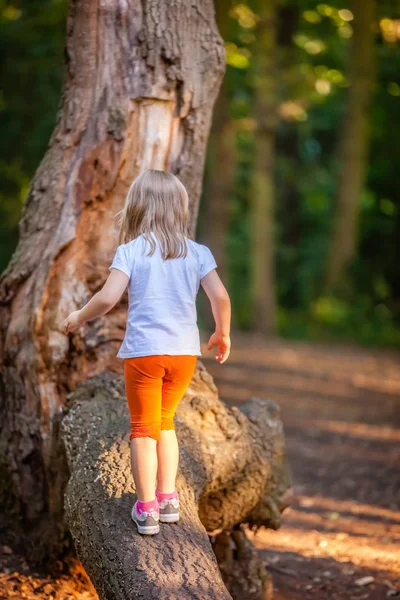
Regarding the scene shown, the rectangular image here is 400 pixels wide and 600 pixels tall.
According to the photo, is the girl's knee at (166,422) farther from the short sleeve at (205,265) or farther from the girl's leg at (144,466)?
the short sleeve at (205,265)

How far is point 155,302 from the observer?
11.9 feet

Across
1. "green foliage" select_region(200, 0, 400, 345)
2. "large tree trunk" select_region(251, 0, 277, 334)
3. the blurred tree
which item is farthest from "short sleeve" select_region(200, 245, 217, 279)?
"large tree trunk" select_region(251, 0, 277, 334)

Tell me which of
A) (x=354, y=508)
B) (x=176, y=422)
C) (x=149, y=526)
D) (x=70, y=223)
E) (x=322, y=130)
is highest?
(x=322, y=130)

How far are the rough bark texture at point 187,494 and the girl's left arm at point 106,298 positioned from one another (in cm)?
88

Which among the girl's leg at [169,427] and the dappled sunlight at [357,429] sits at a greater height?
the girl's leg at [169,427]

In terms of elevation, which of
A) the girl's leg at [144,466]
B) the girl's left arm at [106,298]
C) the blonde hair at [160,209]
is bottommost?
the girl's leg at [144,466]

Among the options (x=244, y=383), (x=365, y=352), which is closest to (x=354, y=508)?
(x=244, y=383)

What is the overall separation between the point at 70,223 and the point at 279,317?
14605mm

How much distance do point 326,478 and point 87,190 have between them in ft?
15.0

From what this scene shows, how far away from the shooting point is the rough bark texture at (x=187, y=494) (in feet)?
11.4

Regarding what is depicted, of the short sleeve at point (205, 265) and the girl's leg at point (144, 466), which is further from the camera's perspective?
the short sleeve at point (205, 265)

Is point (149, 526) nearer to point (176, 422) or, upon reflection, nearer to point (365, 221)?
point (176, 422)

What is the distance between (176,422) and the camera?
14.8ft

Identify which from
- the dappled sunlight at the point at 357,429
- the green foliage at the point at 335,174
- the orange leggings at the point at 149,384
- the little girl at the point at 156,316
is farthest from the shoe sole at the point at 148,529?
the green foliage at the point at 335,174
